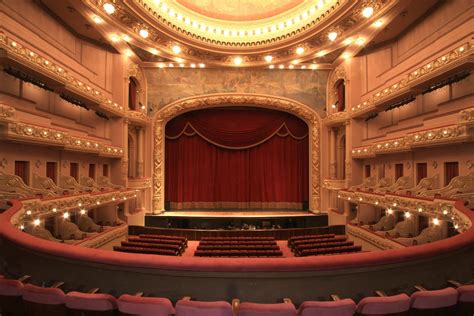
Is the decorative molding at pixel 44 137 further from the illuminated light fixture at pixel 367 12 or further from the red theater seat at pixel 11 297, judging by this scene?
the illuminated light fixture at pixel 367 12

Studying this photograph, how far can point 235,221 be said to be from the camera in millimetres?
13930

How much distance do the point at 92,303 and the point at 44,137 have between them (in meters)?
7.52

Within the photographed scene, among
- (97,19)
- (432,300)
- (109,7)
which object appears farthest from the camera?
(97,19)

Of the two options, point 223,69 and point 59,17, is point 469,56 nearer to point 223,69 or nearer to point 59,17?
point 223,69

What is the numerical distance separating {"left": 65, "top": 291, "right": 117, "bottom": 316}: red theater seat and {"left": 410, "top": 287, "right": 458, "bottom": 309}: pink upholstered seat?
2419 mm

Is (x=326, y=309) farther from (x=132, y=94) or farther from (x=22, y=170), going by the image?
(x=132, y=94)

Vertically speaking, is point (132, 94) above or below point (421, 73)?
above

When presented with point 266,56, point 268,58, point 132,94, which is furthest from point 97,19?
point 268,58

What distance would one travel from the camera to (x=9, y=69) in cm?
771

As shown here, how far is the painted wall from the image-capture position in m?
15.5

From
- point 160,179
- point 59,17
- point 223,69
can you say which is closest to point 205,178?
point 160,179

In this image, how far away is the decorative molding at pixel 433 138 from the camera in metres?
7.04

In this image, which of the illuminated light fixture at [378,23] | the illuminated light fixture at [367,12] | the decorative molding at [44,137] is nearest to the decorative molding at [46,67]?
the decorative molding at [44,137]

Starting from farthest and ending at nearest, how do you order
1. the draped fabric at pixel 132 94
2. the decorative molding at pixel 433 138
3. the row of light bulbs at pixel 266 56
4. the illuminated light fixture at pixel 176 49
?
the draped fabric at pixel 132 94, the illuminated light fixture at pixel 176 49, the row of light bulbs at pixel 266 56, the decorative molding at pixel 433 138
